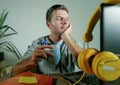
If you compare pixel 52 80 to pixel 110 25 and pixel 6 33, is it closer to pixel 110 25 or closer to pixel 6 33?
pixel 110 25

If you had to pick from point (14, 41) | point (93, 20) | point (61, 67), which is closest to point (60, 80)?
point (93, 20)

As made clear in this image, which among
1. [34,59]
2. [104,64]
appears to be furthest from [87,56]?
[34,59]

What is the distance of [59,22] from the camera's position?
57.3 inches

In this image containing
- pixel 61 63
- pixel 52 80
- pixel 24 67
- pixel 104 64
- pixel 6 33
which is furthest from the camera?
pixel 6 33

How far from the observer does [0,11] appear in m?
2.21

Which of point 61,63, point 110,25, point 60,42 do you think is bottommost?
point 61,63

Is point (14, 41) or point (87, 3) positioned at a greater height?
point (87, 3)

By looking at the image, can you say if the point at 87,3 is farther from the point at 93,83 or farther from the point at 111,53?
the point at 111,53

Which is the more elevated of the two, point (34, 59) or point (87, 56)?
point (87, 56)

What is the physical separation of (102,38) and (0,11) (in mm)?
1840

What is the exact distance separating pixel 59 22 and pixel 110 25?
0.94 m

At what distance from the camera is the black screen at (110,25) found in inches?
21.0

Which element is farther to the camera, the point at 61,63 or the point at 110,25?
the point at 61,63

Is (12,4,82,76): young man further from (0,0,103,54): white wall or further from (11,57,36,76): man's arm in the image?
(0,0,103,54): white wall
